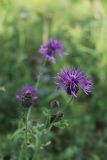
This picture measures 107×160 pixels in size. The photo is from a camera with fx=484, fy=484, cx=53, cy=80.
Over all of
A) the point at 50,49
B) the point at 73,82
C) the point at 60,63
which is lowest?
the point at 73,82

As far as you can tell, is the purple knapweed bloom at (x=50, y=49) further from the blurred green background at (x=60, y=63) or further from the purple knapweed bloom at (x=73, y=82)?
the blurred green background at (x=60, y=63)

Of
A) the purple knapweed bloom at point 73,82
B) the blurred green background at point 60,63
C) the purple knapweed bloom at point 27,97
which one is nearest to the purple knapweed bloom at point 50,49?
the purple knapweed bloom at point 27,97

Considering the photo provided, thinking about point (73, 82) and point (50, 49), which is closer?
point (73, 82)

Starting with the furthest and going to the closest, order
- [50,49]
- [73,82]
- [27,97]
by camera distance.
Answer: [50,49] → [27,97] → [73,82]

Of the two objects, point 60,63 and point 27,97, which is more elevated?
point 60,63

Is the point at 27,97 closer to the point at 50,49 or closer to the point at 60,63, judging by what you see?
the point at 50,49

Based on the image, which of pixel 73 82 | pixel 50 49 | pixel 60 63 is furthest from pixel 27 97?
pixel 60 63
